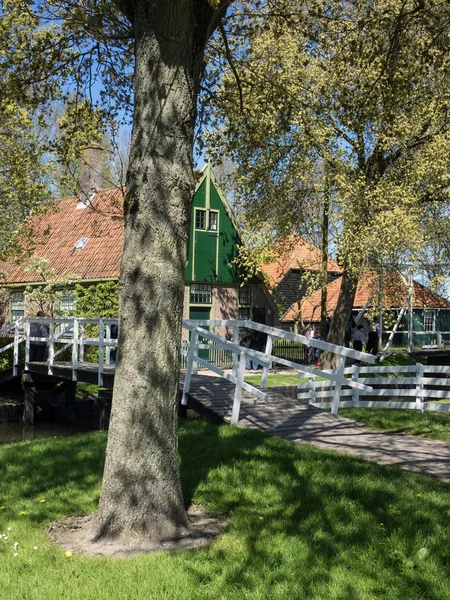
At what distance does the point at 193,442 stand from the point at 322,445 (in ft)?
5.93

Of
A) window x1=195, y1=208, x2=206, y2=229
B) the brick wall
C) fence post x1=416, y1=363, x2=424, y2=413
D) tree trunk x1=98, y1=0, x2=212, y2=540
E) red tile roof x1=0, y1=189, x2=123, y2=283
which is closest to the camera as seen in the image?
tree trunk x1=98, y1=0, x2=212, y2=540

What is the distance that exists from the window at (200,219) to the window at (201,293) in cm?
275

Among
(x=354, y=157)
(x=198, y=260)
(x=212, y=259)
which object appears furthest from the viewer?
(x=212, y=259)

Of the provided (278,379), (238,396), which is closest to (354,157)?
(278,379)

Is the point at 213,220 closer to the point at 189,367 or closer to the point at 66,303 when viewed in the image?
the point at 66,303

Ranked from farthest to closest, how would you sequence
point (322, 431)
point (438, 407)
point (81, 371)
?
point (81, 371) → point (438, 407) → point (322, 431)

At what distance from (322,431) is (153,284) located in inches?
212

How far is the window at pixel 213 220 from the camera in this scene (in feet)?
108

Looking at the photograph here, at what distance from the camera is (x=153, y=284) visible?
642cm

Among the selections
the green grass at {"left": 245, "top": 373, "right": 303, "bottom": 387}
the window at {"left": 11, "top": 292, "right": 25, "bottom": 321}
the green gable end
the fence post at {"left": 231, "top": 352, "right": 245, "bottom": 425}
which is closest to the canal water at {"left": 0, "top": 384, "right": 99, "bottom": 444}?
the green grass at {"left": 245, "top": 373, "right": 303, "bottom": 387}

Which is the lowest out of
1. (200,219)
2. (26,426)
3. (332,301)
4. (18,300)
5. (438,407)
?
(26,426)

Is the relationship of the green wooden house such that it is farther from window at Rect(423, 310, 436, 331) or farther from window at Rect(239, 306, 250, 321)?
window at Rect(423, 310, 436, 331)

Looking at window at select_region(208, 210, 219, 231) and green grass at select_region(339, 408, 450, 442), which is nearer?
green grass at select_region(339, 408, 450, 442)

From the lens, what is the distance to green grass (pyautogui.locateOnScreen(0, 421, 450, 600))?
5156 millimetres
